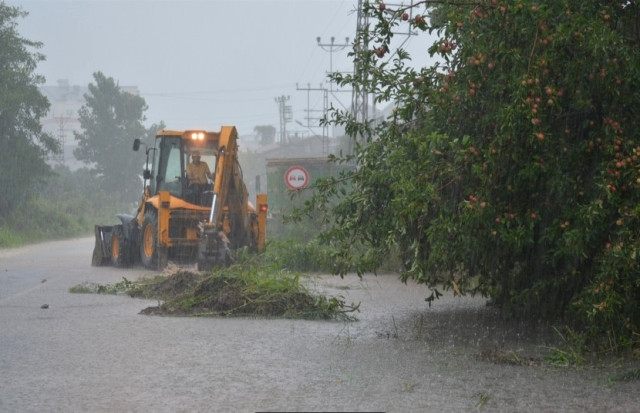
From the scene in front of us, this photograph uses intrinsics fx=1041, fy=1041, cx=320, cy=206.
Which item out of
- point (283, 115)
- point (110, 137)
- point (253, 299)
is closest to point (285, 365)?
point (253, 299)

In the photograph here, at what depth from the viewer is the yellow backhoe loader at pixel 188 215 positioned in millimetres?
21609

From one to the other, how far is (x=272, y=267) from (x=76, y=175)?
75089 millimetres

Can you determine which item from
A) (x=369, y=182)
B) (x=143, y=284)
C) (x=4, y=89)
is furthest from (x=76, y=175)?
(x=369, y=182)

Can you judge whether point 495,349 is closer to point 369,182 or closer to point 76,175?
point 369,182

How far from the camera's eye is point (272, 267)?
1508 cm

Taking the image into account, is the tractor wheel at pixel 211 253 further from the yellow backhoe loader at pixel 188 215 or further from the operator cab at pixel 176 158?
the operator cab at pixel 176 158

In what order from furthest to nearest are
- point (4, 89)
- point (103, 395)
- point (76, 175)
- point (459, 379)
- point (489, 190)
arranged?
point (76, 175), point (4, 89), point (489, 190), point (459, 379), point (103, 395)

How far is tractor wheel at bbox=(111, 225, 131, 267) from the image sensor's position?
2475 centimetres

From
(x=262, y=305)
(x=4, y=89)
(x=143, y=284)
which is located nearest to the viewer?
(x=262, y=305)

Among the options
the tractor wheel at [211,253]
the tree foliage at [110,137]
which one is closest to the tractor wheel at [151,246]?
the tractor wheel at [211,253]

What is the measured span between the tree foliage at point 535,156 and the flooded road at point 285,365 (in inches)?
32.8

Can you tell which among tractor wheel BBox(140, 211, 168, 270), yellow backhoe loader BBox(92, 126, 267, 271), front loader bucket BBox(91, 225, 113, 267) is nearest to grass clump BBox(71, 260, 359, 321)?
yellow backhoe loader BBox(92, 126, 267, 271)

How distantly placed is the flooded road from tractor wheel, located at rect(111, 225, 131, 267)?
9.95 metres

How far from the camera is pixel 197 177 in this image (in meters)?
24.0
